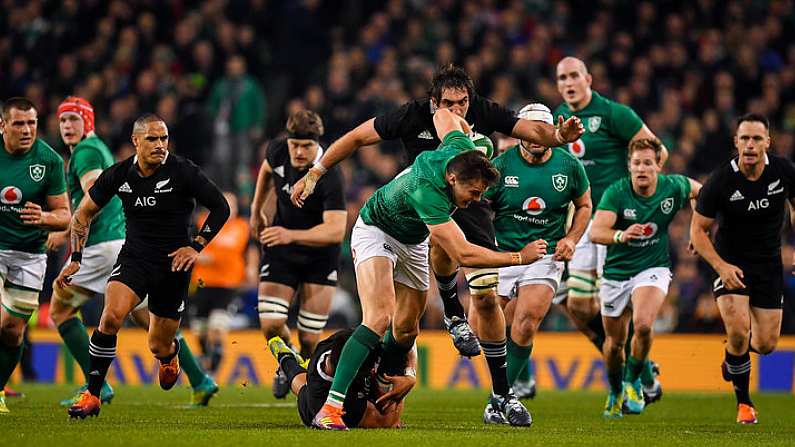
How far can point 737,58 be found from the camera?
22047 mm

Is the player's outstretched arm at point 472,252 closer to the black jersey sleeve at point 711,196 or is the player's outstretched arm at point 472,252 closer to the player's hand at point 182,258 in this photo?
the player's hand at point 182,258

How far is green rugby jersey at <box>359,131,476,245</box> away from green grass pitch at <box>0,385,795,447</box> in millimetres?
1520

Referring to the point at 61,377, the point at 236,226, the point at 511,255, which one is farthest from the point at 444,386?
the point at 511,255

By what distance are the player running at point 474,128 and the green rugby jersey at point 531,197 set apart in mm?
1023

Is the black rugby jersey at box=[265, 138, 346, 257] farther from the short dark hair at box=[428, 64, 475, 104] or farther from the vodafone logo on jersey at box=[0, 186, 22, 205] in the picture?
the short dark hair at box=[428, 64, 475, 104]

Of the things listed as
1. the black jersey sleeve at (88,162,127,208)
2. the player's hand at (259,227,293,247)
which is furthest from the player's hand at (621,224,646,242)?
the black jersey sleeve at (88,162,127,208)

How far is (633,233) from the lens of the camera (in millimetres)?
11781

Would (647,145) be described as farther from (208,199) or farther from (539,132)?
(208,199)

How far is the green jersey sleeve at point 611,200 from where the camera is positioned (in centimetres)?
1255

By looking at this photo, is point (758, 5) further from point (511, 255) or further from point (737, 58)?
point (511, 255)

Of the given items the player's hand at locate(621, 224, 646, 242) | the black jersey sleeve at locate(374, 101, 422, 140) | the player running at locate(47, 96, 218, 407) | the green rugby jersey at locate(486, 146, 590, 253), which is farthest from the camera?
the player running at locate(47, 96, 218, 407)

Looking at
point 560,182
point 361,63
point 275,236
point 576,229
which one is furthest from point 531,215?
point 361,63

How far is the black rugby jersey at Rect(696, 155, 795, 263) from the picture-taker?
1122cm

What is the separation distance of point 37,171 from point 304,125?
257cm
